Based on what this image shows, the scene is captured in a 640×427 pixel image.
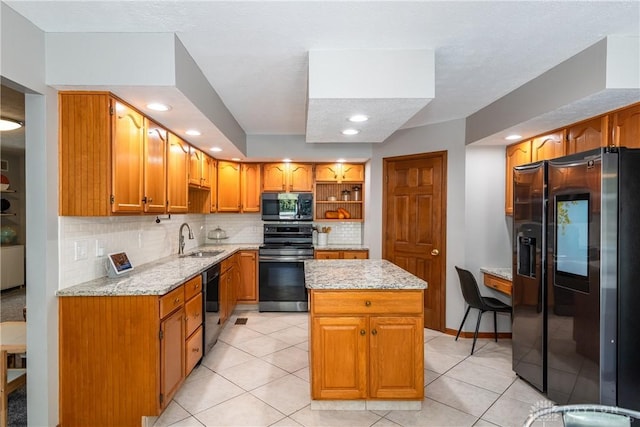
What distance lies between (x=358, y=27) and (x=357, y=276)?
168 centimetres

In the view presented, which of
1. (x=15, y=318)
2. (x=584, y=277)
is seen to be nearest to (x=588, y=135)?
(x=584, y=277)

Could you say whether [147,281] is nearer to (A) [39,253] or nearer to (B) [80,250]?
(B) [80,250]

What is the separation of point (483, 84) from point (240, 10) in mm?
2046

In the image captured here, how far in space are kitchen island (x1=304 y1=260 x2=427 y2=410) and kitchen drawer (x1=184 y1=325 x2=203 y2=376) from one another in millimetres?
1046

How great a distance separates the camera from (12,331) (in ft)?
7.55

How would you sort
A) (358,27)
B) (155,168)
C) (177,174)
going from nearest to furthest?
(358,27) < (155,168) < (177,174)

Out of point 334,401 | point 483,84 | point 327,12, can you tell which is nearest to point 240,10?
point 327,12

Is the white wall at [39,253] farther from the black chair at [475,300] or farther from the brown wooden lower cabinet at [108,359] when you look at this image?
the black chair at [475,300]

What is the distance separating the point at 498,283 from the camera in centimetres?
350

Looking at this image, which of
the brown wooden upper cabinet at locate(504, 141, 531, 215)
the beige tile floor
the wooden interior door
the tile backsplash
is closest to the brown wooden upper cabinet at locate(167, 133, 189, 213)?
the tile backsplash

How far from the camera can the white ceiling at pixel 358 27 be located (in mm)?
1742

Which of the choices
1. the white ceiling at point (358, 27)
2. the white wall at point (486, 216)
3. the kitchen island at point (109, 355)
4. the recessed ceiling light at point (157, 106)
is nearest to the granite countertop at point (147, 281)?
the kitchen island at point (109, 355)

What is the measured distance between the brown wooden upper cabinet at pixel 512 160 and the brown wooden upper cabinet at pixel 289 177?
255cm

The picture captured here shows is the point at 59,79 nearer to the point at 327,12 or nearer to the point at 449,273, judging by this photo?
the point at 327,12
